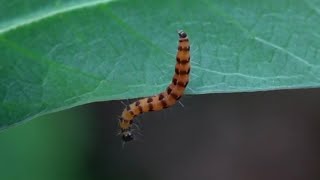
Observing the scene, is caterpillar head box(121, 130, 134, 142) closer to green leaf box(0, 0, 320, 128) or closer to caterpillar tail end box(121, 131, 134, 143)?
caterpillar tail end box(121, 131, 134, 143)

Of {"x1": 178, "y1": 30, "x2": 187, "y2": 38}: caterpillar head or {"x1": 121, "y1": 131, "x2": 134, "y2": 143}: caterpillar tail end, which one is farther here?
{"x1": 121, "y1": 131, "x2": 134, "y2": 143}: caterpillar tail end

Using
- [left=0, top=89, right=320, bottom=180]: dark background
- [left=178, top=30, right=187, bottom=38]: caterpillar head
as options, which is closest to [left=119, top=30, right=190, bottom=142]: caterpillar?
[left=178, top=30, right=187, bottom=38]: caterpillar head

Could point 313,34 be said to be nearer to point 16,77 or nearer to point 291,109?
point 16,77

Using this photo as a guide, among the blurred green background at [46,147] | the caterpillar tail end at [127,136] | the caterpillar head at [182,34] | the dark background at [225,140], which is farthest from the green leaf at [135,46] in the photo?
the dark background at [225,140]

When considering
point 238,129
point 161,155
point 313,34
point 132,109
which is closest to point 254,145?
point 238,129

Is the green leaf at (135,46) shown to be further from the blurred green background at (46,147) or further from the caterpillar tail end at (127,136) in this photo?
the blurred green background at (46,147)
